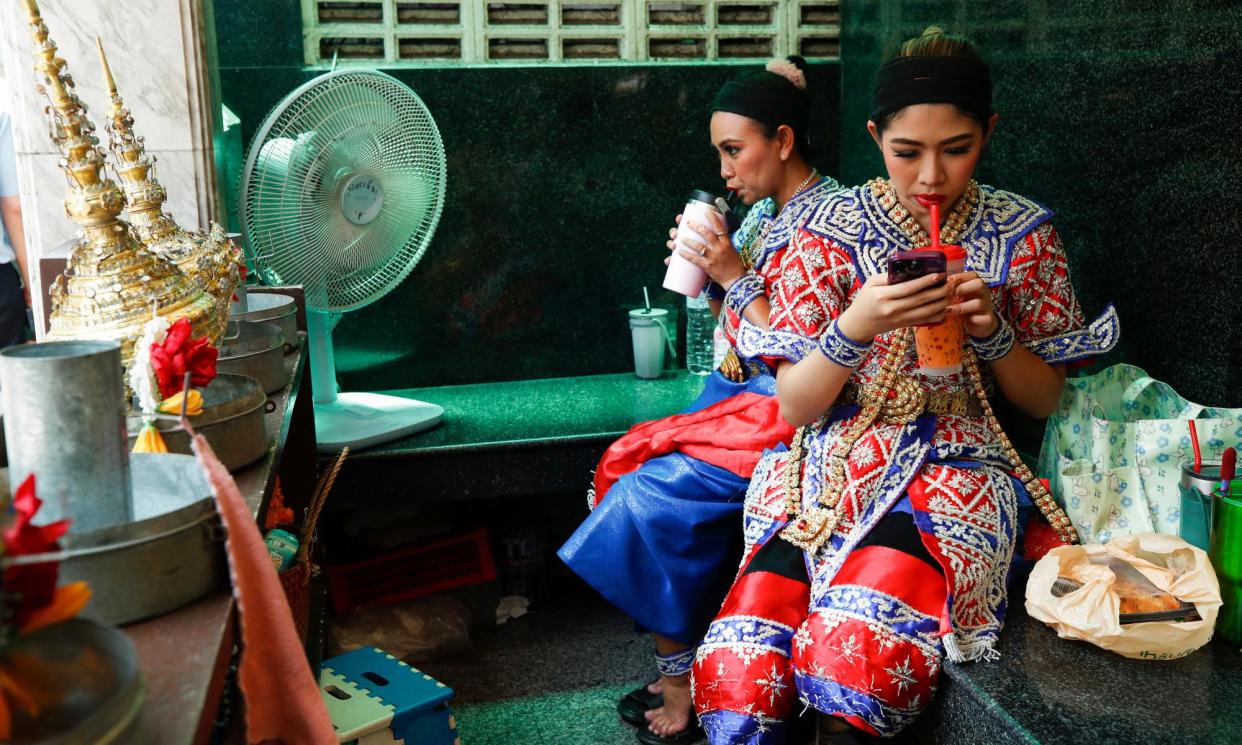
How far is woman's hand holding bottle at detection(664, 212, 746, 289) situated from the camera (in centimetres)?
259

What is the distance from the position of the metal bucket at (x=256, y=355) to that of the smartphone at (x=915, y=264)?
110 centimetres

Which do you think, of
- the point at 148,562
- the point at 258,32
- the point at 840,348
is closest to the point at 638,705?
the point at 840,348

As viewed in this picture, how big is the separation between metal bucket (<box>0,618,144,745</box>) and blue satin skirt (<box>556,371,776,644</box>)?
1.71m

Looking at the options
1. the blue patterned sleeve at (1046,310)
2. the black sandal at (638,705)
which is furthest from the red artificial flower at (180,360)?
the black sandal at (638,705)

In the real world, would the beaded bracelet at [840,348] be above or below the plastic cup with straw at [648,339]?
above

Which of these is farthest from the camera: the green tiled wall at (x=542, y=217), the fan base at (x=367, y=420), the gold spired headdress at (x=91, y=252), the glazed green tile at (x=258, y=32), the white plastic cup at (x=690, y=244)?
the green tiled wall at (x=542, y=217)

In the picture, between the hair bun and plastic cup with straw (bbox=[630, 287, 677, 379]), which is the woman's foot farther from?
the hair bun

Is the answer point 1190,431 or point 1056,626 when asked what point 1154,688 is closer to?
point 1056,626

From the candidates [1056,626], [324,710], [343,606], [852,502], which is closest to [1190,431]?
[1056,626]

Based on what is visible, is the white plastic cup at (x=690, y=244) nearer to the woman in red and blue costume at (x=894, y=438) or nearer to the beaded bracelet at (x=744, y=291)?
the beaded bracelet at (x=744, y=291)

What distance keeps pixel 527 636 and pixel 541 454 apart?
0.59m

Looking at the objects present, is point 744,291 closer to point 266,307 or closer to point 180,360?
point 266,307

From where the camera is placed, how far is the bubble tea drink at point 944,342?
6.16ft

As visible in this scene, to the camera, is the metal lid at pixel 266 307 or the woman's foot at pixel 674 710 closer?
the metal lid at pixel 266 307
